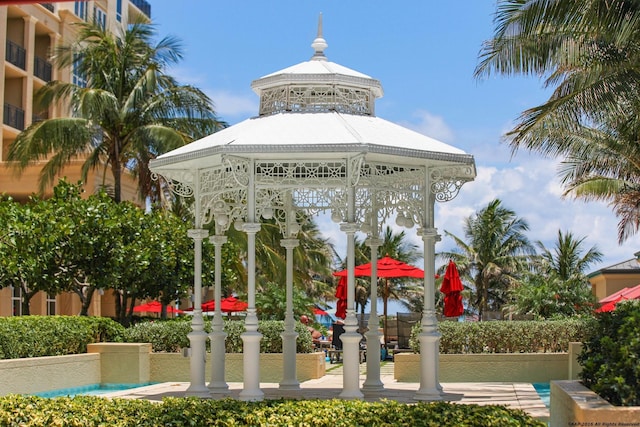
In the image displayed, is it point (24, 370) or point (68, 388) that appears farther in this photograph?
point (68, 388)

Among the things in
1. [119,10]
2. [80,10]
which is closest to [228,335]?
[80,10]

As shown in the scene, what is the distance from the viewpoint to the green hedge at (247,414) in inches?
329

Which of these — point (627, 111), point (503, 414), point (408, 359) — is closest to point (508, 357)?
point (408, 359)

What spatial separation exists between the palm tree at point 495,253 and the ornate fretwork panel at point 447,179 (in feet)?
107

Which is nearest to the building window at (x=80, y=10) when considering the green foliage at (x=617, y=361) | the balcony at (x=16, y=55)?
the balcony at (x=16, y=55)

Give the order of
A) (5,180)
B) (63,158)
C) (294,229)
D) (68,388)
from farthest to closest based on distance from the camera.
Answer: (5,180) < (63,158) < (68,388) < (294,229)

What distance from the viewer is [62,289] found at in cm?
2086

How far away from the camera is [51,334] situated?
675 inches

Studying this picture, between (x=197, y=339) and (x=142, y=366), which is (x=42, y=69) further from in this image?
(x=197, y=339)

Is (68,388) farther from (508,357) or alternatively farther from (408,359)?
(508,357)

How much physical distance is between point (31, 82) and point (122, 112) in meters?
10.6

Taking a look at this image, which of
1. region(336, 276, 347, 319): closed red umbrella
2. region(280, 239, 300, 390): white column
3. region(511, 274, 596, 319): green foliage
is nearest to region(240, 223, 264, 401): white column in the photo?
region(280, 239, 300, 390): white column

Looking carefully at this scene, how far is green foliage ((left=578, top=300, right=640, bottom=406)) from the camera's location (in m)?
7.90

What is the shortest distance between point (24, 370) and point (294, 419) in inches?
344
